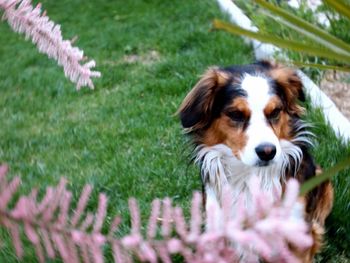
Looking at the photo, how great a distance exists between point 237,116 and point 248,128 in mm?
106

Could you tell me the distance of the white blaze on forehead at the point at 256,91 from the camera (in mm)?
2527

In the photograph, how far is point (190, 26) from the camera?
6.71 m

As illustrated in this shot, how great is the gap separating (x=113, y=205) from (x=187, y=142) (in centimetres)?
57

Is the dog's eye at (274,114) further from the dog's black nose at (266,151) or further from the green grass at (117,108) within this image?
the green grass at (117,108)

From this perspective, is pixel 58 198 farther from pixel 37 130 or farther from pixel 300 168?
pixel 37 130

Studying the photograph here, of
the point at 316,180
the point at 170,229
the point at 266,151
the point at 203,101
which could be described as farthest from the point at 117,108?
the point at 170,229

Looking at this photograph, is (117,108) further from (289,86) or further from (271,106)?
(271,106)

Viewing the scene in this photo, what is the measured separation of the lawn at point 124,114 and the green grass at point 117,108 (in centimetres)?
1

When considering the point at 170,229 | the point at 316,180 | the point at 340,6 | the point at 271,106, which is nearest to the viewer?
Result: the point at 170,229

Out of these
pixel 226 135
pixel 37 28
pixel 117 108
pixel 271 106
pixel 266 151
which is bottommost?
pixel 117 108

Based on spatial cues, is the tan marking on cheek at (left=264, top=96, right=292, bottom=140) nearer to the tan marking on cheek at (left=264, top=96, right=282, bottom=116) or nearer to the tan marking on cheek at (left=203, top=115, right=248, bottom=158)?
the tan marking on cheek at (left=264, top=96, right=282, bottom=116)

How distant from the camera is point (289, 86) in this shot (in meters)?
2.82

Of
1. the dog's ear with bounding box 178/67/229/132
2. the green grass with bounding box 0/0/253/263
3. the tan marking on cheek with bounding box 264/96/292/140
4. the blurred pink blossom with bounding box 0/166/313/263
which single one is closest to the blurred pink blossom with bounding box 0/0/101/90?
the blurred pink blossom with bounding box 0/166/313/263

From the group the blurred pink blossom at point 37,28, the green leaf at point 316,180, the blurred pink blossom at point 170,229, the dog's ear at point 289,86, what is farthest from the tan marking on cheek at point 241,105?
the blurred pink blossom at point 170,229
